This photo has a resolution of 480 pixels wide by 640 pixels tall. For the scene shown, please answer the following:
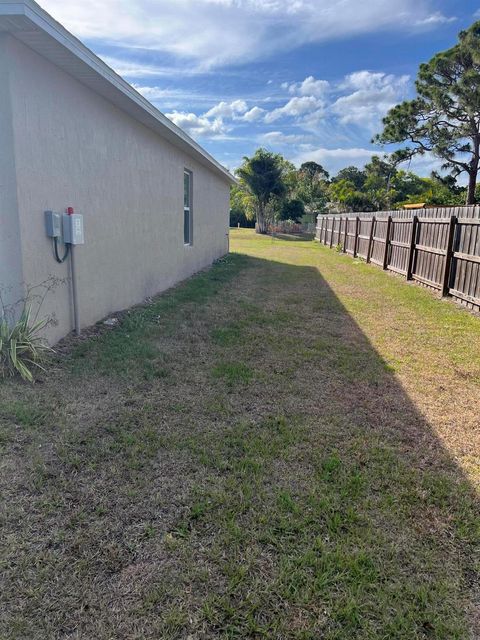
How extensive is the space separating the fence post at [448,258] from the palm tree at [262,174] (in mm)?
26973

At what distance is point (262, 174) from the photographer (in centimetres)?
3344

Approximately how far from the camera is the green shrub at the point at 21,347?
3.72 meters

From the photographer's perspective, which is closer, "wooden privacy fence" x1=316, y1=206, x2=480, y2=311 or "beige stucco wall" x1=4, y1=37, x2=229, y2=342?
"beige stucco wall" x1=4, y1=37, x2=229, y2=342

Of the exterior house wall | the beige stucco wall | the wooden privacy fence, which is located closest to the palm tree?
the wooden privacy fence

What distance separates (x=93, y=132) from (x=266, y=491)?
4733 millimetres

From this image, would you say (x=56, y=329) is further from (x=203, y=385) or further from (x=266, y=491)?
(x=266, y=491)

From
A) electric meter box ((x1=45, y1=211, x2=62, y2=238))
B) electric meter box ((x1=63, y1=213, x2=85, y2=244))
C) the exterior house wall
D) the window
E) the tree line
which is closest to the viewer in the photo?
the exterior house wall

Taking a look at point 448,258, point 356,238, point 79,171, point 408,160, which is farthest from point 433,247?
point 408,160

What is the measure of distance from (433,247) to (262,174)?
2631 centimetres

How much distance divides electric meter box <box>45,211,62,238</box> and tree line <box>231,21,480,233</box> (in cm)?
2123

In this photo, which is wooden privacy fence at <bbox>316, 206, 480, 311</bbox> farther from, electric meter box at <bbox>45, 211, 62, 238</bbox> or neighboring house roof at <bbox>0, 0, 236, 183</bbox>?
electric meter box at <bbox>45, 211, 62, 238</bbox>

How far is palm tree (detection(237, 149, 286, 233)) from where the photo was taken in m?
33.2

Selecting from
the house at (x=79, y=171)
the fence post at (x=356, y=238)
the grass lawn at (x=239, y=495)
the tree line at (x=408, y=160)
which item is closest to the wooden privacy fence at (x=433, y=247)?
the fence post at (x=356, y=238)

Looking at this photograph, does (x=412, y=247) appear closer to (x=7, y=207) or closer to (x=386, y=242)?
(x=386, y=242)
